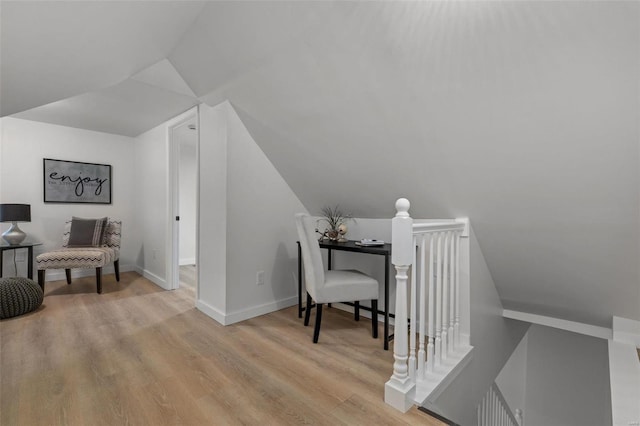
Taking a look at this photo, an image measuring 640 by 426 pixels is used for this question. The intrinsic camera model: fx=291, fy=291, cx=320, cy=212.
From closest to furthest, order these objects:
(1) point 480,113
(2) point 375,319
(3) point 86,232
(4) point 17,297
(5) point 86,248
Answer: (1) point 480,113, (2) point 375,319, (4) point 17,297, (5) point 86,248, (3) point 86,232

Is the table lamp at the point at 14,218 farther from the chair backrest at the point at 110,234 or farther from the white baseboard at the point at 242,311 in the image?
the white baseboard at the point at 242,311

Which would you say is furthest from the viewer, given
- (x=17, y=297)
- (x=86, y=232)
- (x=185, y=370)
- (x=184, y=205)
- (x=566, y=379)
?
(x=184, y=205)

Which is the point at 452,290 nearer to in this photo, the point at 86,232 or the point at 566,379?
the point at 566,379

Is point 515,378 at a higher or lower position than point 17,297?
lower

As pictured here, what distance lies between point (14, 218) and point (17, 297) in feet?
3.96

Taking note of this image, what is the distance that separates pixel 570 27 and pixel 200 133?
2837mm

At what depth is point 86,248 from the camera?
3646 millimetres

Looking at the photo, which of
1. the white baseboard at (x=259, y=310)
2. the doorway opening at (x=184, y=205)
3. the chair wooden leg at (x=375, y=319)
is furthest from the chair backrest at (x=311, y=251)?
the doorway opening at (x=184, y=205)

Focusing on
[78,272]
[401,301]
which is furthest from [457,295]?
[78,272]

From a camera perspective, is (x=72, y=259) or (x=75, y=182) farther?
(x=75, y=182)

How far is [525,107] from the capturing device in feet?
4.60

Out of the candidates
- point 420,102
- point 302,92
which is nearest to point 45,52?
point 302,92

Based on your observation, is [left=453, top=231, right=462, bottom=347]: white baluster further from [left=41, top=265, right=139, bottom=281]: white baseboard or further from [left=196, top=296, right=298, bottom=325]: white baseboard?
[left=41, top=265, right=139, bottom=281]: white baseboard

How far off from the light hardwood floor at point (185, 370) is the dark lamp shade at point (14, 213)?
4.01 ft
